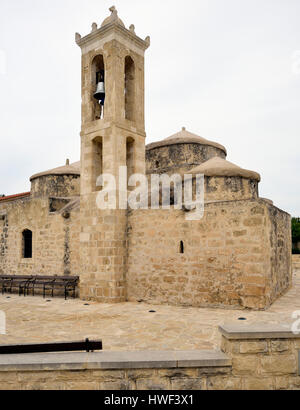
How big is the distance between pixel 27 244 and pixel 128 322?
739 centimetres

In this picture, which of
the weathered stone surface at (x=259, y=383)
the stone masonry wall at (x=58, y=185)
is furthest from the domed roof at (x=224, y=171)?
the stone masonry wall at (x=58, y=185)

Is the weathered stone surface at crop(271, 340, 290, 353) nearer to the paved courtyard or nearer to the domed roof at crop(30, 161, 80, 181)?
the paved courtyard

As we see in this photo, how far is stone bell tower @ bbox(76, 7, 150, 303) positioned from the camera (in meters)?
8.71

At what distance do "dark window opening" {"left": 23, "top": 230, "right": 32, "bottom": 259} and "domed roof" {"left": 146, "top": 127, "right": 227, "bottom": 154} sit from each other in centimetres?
552

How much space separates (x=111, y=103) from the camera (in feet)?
29.5

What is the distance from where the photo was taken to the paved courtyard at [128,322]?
4.89 m

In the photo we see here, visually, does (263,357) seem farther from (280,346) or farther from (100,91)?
(100,91)

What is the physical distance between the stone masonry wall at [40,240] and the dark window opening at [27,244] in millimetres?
153

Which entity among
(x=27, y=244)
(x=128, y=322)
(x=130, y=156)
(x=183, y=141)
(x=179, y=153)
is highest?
(x=183, y=141)

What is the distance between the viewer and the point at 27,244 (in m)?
12.3

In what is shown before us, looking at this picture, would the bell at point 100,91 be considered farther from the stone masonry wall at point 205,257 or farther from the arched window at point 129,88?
the stone masonry wall at point 205,257

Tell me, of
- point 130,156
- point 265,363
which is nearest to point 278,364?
point 265,363

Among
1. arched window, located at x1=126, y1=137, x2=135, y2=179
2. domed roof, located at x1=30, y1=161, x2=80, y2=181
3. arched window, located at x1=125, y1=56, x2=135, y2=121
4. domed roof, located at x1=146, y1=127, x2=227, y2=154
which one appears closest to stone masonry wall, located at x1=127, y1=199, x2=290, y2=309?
arched window, located at x1=126, y1=137, x2=135, y2=179

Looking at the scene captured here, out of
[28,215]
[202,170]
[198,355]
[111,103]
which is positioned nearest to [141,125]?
[111,103]
